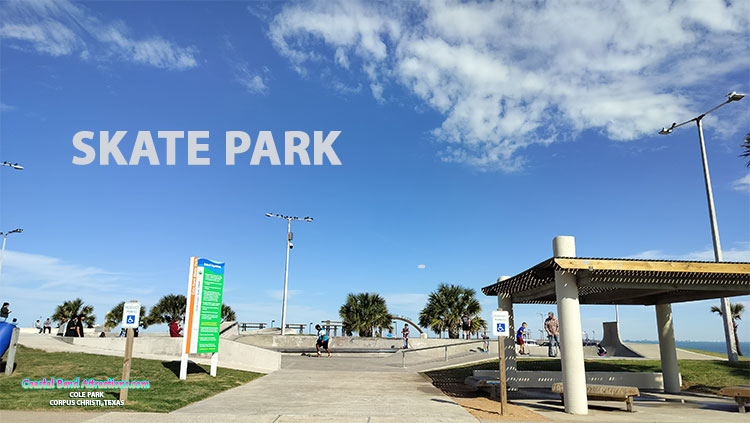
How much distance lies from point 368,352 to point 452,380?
13.2 metres

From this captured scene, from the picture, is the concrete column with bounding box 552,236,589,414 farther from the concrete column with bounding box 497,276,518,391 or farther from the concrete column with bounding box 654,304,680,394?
the concrete column with bounding box 654,304,680,394

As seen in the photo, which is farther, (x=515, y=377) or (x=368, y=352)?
(x=368, y=352)

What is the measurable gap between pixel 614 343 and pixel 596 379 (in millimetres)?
14885

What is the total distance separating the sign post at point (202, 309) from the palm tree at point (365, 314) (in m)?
24.4

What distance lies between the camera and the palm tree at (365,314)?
39.0 meters

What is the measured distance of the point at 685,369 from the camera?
17516mm

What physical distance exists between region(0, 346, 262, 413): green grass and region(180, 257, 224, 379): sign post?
86cm

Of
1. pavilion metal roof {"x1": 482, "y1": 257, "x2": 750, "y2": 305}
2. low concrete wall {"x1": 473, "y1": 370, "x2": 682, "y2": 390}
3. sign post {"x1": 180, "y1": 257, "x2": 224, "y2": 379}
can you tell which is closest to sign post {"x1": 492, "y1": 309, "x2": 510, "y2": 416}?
pavilion metal roof {"x1": 482, "y1": 257, "x2": 750, "y2": 305}

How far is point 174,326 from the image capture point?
19.4 meters

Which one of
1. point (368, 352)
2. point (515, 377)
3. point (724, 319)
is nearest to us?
point (515, 377)

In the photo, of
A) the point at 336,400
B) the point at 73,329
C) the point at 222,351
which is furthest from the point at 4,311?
the point at 336,400

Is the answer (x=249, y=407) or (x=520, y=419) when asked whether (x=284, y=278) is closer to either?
(x=249, y=407)

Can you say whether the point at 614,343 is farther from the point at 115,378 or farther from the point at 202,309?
the point at 115,378

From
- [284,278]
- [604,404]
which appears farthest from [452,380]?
[284,278]
